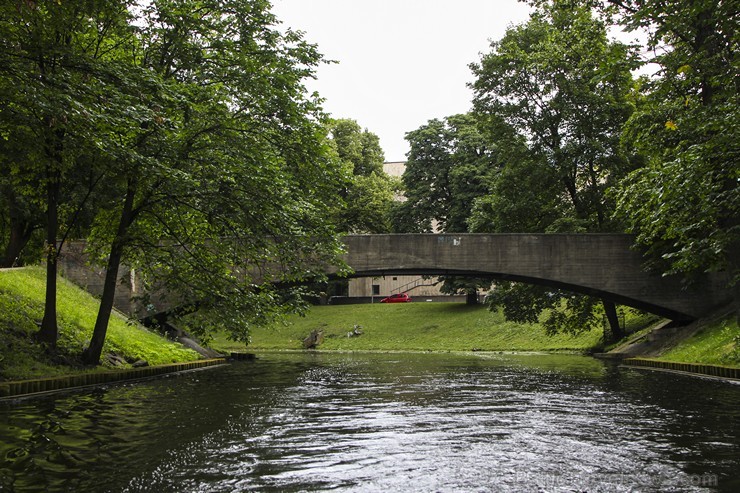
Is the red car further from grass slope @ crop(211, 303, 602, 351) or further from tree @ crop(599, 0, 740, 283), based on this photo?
tree @ crop(599, 0, 740, 283)

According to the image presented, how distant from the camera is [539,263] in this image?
30.3 meters

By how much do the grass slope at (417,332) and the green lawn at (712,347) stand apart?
967cm

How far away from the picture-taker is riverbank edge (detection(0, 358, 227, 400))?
13.1 metres

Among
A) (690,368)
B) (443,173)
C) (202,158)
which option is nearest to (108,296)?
(202,158)

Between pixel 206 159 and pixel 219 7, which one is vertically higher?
pixel 219 7

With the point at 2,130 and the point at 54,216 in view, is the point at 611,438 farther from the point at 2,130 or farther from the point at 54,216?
the point at 54,216

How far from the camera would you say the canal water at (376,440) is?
21.3 feet

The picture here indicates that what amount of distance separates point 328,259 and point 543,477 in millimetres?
13900

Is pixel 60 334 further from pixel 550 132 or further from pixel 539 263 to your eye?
pixel 550 132

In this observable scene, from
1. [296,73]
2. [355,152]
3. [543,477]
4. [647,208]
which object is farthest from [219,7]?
[355,152]

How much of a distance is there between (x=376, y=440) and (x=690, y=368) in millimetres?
15795

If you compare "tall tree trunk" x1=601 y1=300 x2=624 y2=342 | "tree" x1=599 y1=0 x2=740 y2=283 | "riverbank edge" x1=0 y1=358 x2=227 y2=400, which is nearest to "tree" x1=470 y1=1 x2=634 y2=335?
"tall tree trunk" x1=601 y1=300 x2=624 y2=342

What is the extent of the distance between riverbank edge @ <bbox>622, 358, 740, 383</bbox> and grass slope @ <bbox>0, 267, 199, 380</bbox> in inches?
661

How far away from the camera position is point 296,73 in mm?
19406
